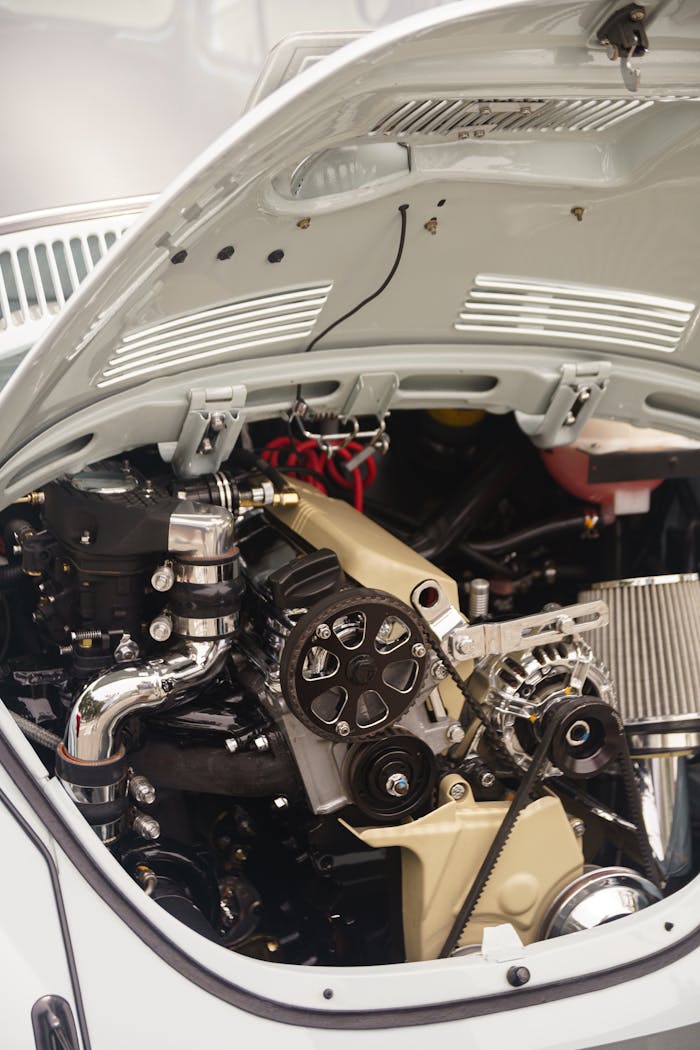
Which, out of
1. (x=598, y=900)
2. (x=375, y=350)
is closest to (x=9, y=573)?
(x=375, y=350)

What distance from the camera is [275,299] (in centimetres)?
162

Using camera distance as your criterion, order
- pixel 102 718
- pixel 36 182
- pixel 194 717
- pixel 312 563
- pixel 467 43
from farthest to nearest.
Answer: pixel 36 182 → pixel 194 717 → pixel 312 563 → pixel 102 718 → pixel 467 43

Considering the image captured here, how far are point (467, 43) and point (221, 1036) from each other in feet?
4.28

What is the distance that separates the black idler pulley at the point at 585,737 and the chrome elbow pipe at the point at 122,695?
2.10ft

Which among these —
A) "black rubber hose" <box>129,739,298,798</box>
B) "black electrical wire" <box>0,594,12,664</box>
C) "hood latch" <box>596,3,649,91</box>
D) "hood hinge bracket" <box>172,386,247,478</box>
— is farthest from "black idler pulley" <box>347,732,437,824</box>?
"hood latch" <box>596,3,649,91</box>

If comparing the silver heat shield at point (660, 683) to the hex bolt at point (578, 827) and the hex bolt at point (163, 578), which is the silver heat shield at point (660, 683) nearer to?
the hex bolt at point (578, 827)

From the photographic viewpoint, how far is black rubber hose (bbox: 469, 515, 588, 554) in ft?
7.48

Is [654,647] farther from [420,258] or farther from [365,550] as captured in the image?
[420,258]

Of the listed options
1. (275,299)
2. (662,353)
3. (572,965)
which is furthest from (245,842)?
(662,353)

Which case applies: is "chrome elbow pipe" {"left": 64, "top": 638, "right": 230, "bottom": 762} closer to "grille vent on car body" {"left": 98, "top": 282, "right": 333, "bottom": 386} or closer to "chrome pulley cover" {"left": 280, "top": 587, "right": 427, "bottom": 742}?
"chrome pulley cover" {"left": 280, "top": 587, "right": 427, "bottom": 742}

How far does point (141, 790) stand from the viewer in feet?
5.67

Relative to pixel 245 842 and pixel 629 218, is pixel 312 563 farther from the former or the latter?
pixel 629 218

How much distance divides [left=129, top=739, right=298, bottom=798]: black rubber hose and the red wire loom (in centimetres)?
60

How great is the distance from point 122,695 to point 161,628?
139mm
